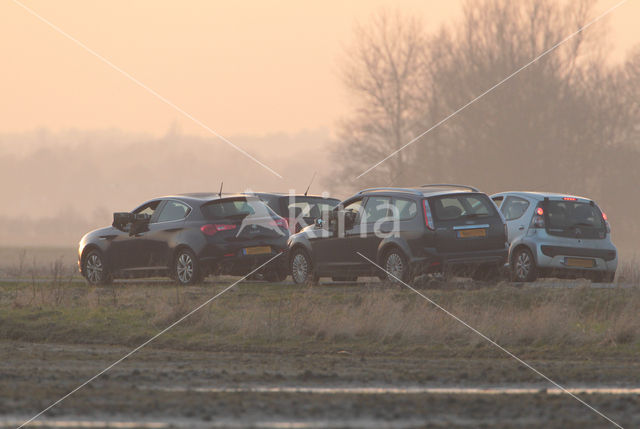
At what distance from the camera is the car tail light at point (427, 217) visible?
1717 cm

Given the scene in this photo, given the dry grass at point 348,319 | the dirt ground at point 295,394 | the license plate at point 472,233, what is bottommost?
the dirt ground at point 295,394

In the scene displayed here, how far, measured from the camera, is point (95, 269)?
21266 millimetres

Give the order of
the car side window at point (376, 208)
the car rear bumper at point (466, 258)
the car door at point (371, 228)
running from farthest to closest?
the car side window at point (376, 208)
the car door at point (371, 228)
the car rear bumper at point (466, 258)

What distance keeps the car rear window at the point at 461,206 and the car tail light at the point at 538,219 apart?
4.80ft

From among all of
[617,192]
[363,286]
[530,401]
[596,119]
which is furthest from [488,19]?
[530,401]

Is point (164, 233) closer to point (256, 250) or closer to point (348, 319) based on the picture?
point (256, 250)

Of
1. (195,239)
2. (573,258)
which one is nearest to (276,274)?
(195,239)

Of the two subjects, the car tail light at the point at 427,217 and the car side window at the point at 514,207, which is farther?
the car side window at the point at 514,207

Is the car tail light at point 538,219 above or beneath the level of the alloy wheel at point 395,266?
above

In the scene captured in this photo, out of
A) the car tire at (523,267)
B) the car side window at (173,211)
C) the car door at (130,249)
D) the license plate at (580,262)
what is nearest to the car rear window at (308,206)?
the car side window at (173,211)

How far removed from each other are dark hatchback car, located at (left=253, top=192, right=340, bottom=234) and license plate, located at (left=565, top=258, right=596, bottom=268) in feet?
16.2

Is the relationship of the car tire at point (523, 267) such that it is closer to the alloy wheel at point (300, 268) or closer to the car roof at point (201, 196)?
the alloy wheel at point (300, 268)

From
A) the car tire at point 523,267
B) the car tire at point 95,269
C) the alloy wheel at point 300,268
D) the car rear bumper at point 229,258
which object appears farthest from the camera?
the car tire at point 95,269

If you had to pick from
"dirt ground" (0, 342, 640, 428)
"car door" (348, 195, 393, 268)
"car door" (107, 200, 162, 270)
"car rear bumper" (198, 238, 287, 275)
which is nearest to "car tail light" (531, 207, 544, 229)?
"car door" (348, 195, 393, 268)
